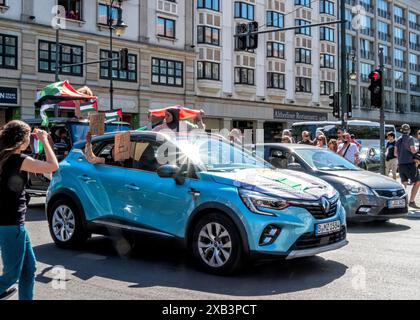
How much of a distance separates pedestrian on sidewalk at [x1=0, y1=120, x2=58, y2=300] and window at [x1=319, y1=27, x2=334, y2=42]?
4913 cm

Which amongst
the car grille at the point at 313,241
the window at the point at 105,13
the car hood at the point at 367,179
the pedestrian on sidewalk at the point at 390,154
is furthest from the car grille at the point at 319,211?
the window at the point at 105,13

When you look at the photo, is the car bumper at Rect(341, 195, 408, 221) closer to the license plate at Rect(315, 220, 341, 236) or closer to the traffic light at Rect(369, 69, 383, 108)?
the license plate at Rect(315, 220, 341, 236)

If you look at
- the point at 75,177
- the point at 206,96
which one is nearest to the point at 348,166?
the point at 75,177

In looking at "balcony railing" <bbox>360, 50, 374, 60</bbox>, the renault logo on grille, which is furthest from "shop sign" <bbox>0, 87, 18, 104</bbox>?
"balcony railing" <bbox>360, 50, 374, 60</bbox>

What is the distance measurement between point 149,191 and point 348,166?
5260mm

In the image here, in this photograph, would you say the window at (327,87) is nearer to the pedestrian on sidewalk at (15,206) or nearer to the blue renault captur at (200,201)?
the blue renault captur at (200,201)

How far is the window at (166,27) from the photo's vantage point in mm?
36656

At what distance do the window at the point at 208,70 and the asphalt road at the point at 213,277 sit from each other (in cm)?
3286

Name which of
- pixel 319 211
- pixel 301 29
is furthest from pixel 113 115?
pixel 301 29

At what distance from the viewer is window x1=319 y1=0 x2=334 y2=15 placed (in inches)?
1948

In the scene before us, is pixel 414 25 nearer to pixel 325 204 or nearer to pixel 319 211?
pixel 325 204

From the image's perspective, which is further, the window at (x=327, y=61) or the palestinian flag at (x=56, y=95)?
the window at (x=327, y=61)

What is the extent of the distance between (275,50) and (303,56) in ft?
13.7

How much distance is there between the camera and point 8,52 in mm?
28656
